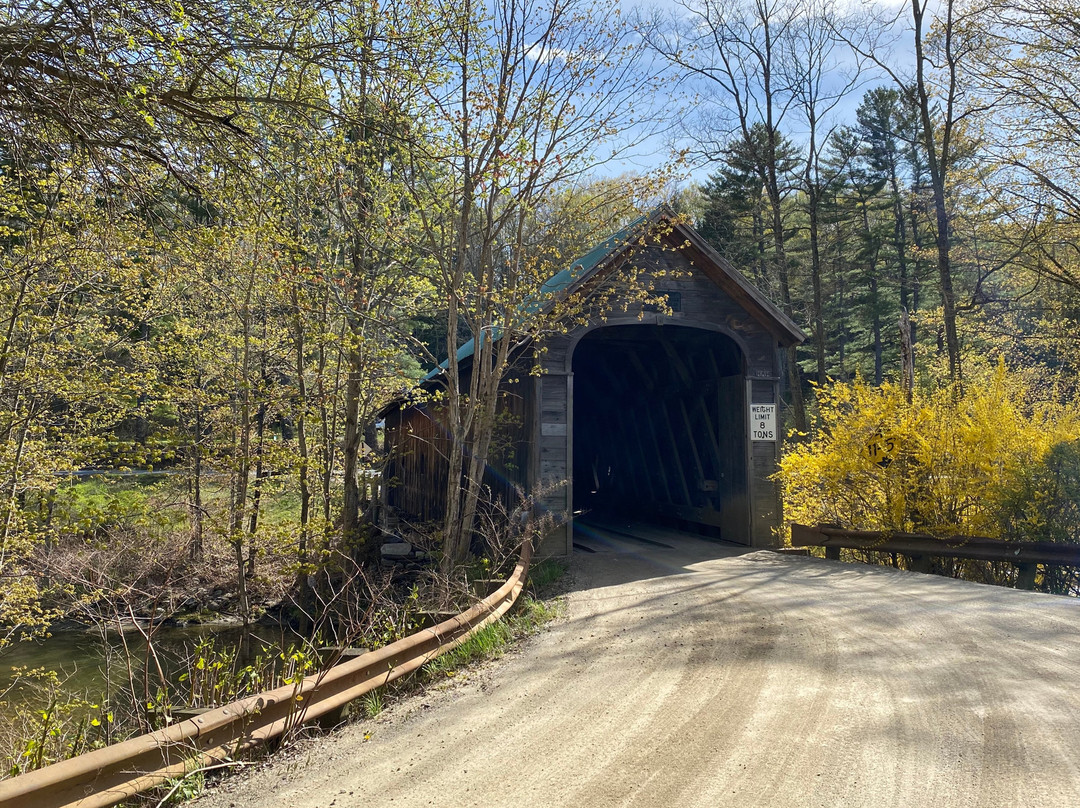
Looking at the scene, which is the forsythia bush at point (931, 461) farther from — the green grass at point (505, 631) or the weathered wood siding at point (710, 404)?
the green grass at point (505, 631)

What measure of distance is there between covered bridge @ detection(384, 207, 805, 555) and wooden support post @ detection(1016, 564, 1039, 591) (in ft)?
11.9

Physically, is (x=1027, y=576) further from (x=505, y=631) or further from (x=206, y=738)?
(x=206, y=738)

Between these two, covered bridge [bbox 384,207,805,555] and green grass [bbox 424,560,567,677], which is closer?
green grass [bbox 424,560,567,677]

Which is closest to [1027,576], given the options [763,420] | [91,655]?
[763,420]

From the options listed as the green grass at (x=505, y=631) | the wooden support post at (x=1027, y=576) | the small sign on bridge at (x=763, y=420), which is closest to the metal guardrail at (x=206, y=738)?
the green grass at (x=505, y=631)

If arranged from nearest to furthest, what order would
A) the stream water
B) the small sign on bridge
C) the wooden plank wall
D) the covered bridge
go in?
the stream water, the covered bridge, the wooden plank wall, the small sign on bridge

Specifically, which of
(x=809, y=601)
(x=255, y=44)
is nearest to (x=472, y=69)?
(x=255, y=44)

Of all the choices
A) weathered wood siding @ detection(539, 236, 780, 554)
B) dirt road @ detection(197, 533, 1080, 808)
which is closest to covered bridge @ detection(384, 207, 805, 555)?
weathered wood siding @ detection(539, 236, 780, 554)

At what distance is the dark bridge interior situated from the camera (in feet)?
42.4

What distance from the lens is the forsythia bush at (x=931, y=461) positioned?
9.34 m

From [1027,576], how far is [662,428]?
311 inches

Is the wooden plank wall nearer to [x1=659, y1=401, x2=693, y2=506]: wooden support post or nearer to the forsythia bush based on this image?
[x1=659, y1=401, x2=693, y2=506]: wooden support post

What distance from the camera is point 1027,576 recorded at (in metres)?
9.08

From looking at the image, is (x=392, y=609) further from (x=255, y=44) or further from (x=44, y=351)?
(x=44, y=351)
